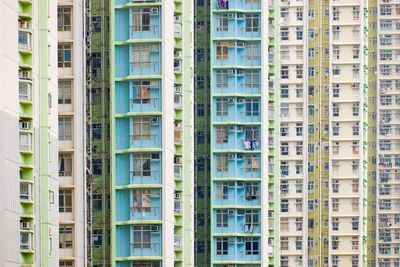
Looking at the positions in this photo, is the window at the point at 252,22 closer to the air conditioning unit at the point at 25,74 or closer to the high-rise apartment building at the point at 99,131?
the high-rise apartment building at the point at 99,131

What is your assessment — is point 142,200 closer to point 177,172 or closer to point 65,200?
point 177,172

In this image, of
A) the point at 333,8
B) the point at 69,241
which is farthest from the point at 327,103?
the point at 69,241

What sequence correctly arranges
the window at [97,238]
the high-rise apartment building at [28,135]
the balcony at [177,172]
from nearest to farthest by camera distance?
1. the high-rise apartment building at [28,135]
2. the window at [97,238]
3. the balcony at [177,172]

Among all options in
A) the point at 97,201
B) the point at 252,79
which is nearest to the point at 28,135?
the point at 97,201

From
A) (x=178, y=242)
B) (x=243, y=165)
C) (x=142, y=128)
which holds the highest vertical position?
(x=142, y=128)

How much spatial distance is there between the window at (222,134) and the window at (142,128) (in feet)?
38.2

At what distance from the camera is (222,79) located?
67875 mm

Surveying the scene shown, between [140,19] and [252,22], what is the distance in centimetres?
1248

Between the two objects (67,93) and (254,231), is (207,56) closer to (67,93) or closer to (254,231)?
(254,231)

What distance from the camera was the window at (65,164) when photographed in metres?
53.6

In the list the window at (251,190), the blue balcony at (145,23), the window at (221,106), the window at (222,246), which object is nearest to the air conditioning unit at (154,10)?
the blue balcony at (145,23)

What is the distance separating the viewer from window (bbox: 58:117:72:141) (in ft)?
177

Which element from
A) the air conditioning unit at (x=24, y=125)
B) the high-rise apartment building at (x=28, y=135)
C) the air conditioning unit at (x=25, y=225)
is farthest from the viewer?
the air conditioning unit at (x=24, y=125)

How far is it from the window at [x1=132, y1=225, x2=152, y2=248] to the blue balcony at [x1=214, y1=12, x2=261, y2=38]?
16.8 meters
